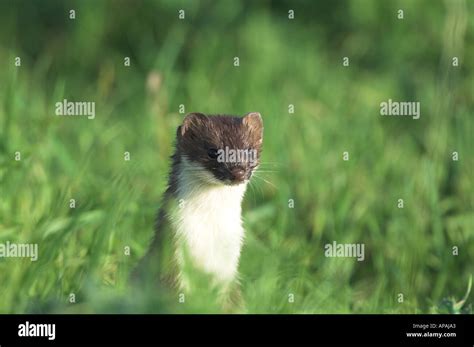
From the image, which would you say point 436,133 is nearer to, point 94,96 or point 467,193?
point 467,193

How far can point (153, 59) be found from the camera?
417 inches

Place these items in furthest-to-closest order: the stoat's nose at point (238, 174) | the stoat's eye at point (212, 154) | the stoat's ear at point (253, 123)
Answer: the stoat's ear at point (253, 123) < the stoat's eye at point (212, 154) < the stoat's nose at point (238, 174)

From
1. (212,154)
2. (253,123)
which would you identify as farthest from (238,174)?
(253,123)

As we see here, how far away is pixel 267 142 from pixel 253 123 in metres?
2.41

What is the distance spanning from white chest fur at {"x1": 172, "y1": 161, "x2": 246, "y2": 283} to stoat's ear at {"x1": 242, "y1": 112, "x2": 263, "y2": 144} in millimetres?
344

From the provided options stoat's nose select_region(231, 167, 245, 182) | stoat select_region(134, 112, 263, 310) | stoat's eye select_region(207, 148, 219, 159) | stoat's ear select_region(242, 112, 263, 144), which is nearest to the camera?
stoat select_region(134, 112, 263, 310)

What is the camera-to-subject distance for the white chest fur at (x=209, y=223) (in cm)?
573

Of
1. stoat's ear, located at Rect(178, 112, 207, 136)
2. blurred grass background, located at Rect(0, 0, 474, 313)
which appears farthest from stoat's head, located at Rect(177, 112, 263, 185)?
blurred grass background, located at Rect(0, 0, 474, 313)

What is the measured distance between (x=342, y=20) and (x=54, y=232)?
6112 mm

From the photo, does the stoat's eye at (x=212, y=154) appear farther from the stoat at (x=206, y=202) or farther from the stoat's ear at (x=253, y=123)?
the stoat's ear at (x=253, y=123)

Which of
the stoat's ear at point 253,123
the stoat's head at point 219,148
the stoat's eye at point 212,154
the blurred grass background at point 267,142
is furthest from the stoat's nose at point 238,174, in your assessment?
the blurred grass background at point 267,142

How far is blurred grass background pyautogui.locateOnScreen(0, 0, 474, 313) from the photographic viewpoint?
19.9 feet

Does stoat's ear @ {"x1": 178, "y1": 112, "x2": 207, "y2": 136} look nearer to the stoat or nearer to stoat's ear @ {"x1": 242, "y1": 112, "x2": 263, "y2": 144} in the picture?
→ the stoat

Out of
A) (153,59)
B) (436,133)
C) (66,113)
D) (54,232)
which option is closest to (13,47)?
(153,59)
